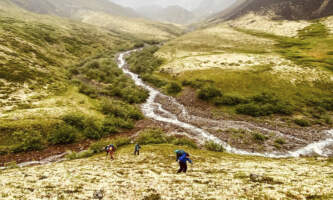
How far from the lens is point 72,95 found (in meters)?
57.4

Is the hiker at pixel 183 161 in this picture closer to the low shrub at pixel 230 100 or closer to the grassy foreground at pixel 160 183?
the grassy foreground at pixel 160 183

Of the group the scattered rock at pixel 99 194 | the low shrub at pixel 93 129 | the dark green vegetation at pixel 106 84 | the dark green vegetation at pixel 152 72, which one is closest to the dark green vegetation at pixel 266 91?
the dark green vegetation at pixel 152 72

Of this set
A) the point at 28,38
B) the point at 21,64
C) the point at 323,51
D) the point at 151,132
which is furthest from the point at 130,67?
the point at 323,51

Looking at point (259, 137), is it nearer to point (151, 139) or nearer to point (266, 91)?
point (151, 139)

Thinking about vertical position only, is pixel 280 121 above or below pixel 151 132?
above

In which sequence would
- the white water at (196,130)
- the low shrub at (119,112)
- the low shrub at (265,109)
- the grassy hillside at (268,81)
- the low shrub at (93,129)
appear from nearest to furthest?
1. the white water at (196,130)
2. the low shrub at (93,129)
3. the low shrub at (119,112)
4. the low shrub at (265,109)
5. the grassy hillside at (268,81)

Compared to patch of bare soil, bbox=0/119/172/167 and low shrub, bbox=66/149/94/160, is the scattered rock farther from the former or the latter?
patch of bare soil, bbox=0/119/172/167

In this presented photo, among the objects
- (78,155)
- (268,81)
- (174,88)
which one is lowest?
(78,155)

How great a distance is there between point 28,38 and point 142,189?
139 meters

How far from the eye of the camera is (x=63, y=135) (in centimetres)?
3528

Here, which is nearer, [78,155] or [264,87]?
[78,155]

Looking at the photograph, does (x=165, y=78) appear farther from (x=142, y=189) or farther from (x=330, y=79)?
(x=142, y=189)

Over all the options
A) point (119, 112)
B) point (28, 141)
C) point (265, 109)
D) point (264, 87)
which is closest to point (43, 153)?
point (28, 141)

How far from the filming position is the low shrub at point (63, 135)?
34.2 m
